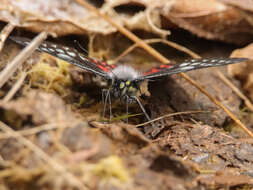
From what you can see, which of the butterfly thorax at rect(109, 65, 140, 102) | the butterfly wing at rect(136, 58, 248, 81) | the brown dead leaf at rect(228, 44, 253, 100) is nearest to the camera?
the butterfly wing at rect(136, 58, 248, 81)

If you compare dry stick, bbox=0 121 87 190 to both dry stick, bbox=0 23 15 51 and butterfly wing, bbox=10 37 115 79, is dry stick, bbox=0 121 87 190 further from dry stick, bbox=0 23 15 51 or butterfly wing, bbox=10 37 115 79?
dry stick, bbox=0 23 15 51

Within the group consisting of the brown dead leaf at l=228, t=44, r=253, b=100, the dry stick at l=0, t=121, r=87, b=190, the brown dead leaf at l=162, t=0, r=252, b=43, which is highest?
the brown dead leaf at l=162, t=0, r=252, b=43

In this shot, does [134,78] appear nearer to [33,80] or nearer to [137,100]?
[137,100]

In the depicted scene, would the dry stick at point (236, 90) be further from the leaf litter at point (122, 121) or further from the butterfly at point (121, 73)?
the butterfly at point (121, 73)

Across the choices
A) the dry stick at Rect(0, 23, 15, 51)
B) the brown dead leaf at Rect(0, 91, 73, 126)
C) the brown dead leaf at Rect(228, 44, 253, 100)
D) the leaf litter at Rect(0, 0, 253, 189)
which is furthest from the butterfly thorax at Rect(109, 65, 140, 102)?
the brown dead leaf at Rect(228, 44, 253, 100)

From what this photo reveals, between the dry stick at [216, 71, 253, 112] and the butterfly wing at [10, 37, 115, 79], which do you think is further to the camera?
the dry stick at [216, 71, 253, 112]

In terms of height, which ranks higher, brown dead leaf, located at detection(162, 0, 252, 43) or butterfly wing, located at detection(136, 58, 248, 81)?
brown dead leaf, located at detection(162, 0, 252, 43)

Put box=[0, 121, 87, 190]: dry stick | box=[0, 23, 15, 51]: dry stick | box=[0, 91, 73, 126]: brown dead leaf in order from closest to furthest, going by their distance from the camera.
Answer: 1. box=[0, 121, 87, 190]: dry stick
2. box=[0, 91, 73, 126]: brown dead leaf
3. box=[0, 23, 15, 51]: dry stick
